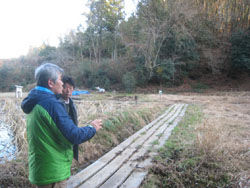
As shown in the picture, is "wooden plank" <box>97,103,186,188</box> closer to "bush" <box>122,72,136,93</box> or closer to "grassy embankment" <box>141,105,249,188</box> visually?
"grassy embankment" <box>141,105,249,188</box>

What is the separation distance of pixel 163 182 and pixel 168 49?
17.7 metres

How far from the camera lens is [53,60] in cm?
2402

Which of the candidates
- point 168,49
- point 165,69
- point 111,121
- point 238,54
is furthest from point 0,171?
point 238,54

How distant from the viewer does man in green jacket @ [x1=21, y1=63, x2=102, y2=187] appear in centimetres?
130

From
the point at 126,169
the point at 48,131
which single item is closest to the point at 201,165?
the point at 126,169

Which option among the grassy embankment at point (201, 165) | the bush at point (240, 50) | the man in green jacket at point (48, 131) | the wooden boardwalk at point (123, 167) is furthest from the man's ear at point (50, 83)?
the bush at point (240, 50)

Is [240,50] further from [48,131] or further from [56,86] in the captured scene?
[48,131]

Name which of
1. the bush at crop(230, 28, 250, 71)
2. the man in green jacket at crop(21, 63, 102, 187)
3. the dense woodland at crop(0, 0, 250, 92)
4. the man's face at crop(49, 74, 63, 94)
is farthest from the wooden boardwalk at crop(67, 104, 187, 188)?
the bush at crop(230, 28, 250, 71)

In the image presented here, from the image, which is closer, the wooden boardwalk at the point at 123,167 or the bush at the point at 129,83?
the wooden boardwalk at the point at 123,167

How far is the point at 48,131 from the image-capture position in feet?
4.39

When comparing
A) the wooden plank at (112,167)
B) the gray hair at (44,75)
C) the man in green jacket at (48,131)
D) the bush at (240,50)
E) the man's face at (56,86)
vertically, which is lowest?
the wooden plank at (112,167)

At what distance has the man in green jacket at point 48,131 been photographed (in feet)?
4.28

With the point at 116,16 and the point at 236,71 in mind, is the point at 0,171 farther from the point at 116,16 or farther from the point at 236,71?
the point at 116,16

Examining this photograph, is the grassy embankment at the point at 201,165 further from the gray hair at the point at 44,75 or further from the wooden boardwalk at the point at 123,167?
the gray hair at the point at 44,75
